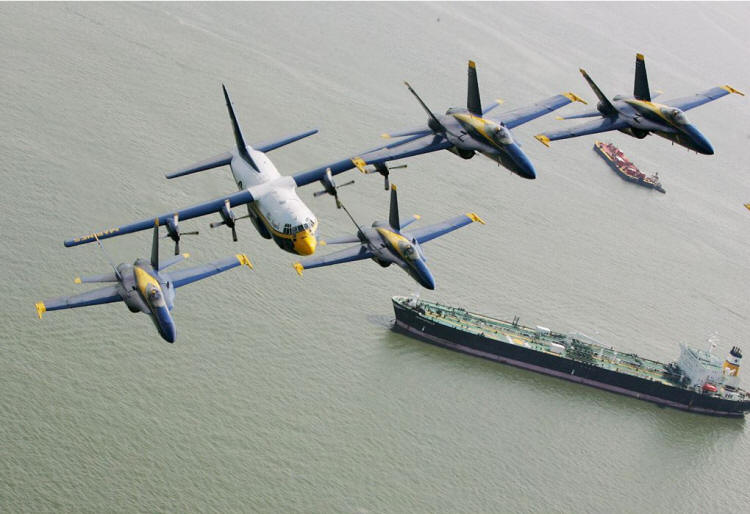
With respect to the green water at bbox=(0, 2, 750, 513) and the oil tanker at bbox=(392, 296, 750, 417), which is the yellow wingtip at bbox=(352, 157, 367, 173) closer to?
the green water at bbox=(0, 2, 750, 513)

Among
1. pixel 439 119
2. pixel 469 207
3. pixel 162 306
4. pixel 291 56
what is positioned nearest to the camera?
pixel 162 306

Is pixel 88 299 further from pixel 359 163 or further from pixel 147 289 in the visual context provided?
pixel 359 163

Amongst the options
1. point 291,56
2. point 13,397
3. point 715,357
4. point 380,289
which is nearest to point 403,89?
point 291,56

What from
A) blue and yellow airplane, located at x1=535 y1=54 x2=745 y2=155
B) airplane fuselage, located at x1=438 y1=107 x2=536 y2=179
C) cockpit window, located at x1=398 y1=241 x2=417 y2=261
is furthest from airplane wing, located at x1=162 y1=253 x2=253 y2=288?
blue and yellow airplane, located at x1=535 y1=54 x2=745 y2=155

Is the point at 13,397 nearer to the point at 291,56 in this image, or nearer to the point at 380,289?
the point at 380,289

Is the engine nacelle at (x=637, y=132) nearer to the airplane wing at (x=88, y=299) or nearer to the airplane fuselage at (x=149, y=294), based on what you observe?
the airplane fuselage at (x=149, y=294)

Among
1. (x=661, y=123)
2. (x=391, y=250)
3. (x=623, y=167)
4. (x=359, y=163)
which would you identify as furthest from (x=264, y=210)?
(x=623, y=167)
